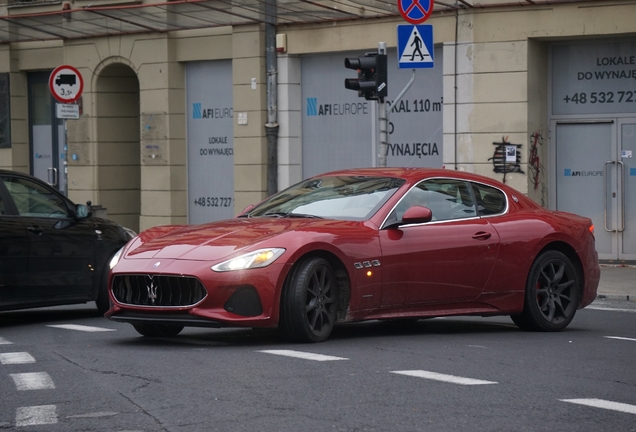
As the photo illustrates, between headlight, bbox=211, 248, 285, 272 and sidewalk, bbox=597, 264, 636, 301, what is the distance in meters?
7.10

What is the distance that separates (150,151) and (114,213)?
2.52 metres

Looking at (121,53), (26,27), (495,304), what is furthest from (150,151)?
(495,304)

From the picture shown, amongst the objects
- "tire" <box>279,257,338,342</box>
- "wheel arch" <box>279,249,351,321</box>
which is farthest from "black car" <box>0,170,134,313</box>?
"wheel arch" <box>279,249,351,321</box>

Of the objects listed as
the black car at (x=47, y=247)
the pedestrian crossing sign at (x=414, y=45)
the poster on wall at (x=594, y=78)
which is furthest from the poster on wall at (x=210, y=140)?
the black car at (x=47, y=247)

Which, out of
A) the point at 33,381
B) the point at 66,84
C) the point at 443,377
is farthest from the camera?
the point at 66,84

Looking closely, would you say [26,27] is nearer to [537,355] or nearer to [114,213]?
[114,213]

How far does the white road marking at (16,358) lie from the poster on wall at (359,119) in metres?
12.6

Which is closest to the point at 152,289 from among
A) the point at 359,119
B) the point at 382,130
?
the point at 382,130

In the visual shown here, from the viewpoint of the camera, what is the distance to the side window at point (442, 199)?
31.0ft

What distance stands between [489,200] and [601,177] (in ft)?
31.9

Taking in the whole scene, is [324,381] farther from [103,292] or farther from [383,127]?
[383,127]

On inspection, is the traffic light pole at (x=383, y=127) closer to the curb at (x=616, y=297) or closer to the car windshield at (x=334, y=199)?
the curb at (x=616, y=297)

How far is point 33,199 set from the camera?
11.3m

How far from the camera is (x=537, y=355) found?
8328 mm
